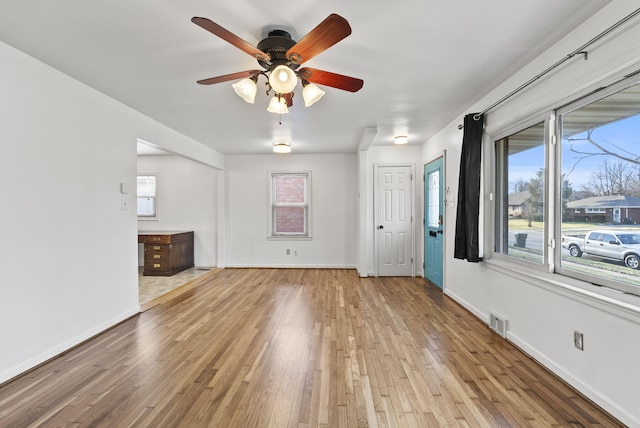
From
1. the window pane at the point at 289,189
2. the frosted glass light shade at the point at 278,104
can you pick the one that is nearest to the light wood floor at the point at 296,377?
the frosted glass light shade at the point at 278,104

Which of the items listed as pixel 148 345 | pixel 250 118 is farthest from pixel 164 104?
pixel 148 345

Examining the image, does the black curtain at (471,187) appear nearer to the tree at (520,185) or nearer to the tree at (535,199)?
the tree at (520,185)

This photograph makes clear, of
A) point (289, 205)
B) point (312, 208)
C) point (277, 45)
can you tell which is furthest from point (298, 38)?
point (289, 205)

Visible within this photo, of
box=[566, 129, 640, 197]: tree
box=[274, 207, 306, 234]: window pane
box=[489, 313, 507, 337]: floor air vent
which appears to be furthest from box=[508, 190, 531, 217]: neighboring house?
box=[274, 207, 306, 234]: window pane

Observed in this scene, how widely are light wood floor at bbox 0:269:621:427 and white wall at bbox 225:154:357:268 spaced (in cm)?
272

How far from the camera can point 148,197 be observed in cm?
660

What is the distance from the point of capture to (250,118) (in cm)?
391

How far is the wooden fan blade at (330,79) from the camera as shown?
210 cm

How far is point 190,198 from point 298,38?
5266mm

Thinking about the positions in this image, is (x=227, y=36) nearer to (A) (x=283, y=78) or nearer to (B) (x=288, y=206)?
(A) (x=283, y=78)

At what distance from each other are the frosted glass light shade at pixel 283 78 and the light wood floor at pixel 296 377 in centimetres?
208

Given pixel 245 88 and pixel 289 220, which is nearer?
pixel 245 88

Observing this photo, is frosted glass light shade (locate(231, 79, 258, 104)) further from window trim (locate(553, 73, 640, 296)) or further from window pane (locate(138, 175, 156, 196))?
window pane (locate(138, 175, 156, 196))

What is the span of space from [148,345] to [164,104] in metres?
2.52
